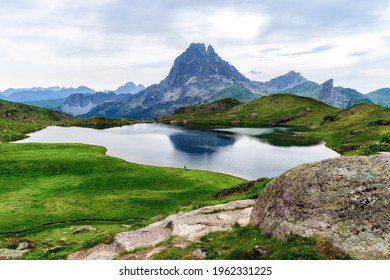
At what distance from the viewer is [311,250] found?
16.9 m

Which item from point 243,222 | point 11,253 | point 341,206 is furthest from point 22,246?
point 341,206

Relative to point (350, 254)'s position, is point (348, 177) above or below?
above

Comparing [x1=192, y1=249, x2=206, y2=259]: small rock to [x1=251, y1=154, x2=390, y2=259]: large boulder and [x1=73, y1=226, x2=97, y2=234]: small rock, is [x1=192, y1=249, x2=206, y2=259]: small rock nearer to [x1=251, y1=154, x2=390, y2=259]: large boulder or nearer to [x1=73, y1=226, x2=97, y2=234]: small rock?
[x1=251, y1=154, x2=390, y2=259]: large boulder

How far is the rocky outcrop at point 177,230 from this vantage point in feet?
78.8

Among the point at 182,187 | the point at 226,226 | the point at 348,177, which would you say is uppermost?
the point at 348,177

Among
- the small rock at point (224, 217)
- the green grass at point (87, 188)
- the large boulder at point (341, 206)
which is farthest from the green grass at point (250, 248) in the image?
the green grass at point (87, 188)

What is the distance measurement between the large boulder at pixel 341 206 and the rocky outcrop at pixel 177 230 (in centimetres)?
491

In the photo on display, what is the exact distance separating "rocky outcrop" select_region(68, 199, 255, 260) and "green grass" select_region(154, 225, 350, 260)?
62.2 inches

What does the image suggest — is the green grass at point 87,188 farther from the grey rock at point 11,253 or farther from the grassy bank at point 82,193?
the grey rock at point 11,253

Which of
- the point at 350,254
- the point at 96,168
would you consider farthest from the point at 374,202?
the point at 96,168

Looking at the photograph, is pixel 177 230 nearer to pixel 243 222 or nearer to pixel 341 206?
pixel 243 222

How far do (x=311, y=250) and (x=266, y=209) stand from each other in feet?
18.1

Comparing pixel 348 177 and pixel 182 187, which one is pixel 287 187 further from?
pixel 182 187

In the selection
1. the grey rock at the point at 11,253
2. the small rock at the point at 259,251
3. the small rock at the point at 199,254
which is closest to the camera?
the small rock at the point at 259,251
